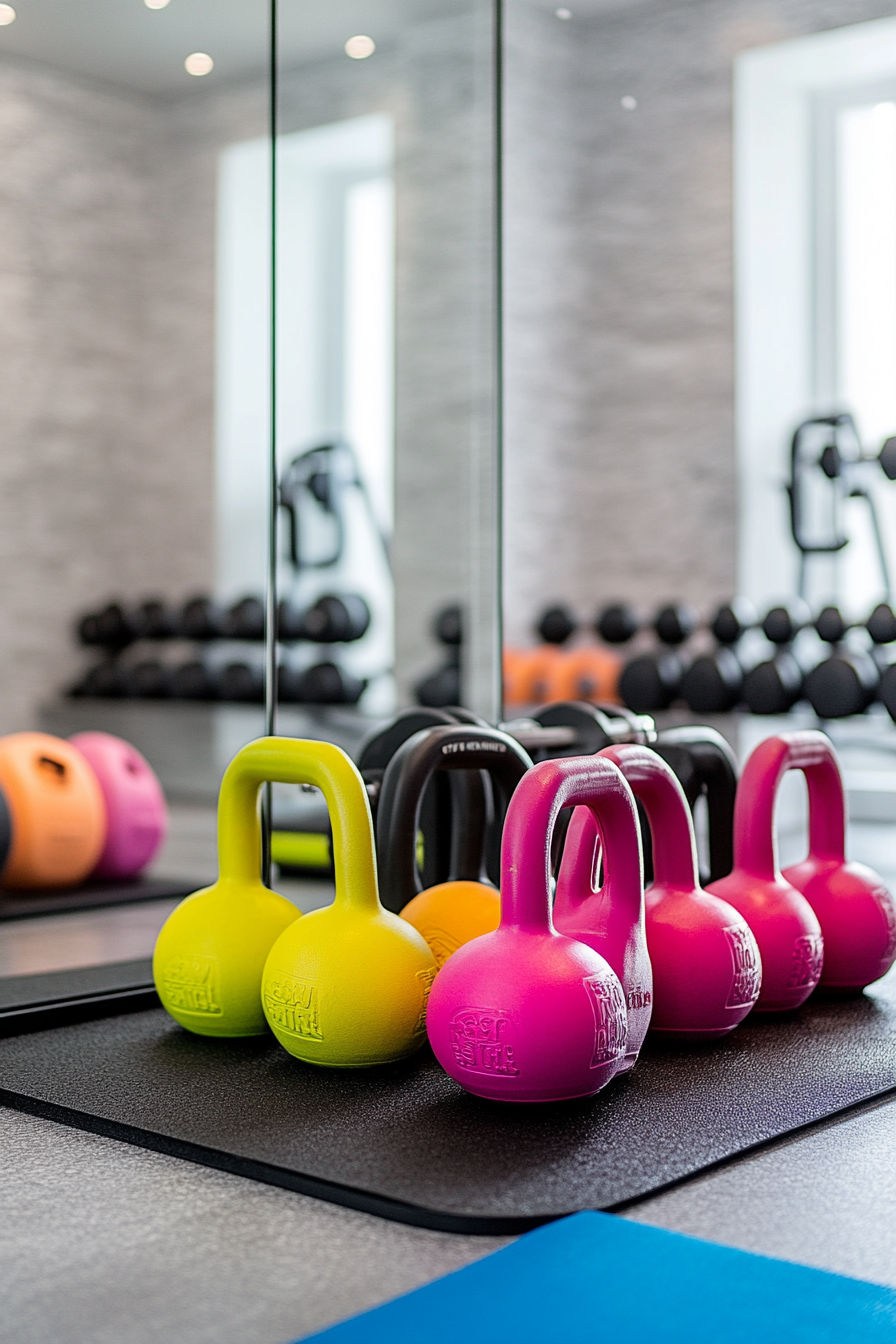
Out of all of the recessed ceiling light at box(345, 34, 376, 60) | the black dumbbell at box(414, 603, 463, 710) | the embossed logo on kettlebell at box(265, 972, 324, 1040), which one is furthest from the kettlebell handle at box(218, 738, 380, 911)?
the black dumbbell at box(414, 603, 463, 710)

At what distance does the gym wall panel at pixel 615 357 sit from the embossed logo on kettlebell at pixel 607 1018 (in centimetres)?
363

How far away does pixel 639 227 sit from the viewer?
5691 millimetres

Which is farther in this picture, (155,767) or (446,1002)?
(155,767)

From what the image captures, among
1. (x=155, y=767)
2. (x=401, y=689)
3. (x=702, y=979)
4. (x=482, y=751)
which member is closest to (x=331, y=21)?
(x=482, y=751)

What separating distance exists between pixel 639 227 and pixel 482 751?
4285mm

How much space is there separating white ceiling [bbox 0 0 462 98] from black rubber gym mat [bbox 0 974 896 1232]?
1702 mm

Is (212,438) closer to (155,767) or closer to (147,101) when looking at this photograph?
(155,767)

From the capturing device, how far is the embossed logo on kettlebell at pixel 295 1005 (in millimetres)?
1649

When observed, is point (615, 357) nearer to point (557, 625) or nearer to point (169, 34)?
point (557, 625)

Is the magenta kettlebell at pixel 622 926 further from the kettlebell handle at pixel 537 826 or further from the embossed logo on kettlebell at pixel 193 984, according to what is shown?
the embossed logo on kettlebell at pixel 193 984

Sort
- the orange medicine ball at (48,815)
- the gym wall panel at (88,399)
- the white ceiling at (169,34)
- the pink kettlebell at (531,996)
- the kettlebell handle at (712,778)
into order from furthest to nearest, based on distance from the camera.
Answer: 1. the gym wall panel at (88,399)
2. the orange medicine ball at (48,815)
3. the white ceiling at (169,34)
4. the kettlebell handle at (712,778)
5. the pink kettlebell at (531,996)

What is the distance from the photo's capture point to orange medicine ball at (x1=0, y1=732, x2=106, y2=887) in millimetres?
3203

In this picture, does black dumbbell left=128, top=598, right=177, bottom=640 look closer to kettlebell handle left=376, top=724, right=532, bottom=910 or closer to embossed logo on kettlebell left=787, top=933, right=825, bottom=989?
kettlebell handle left=376, top=724, right=532, bottom=910

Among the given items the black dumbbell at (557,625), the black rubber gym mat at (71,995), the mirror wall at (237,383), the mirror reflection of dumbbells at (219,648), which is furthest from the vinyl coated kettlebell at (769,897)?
the black dumbbell at (557,625)
